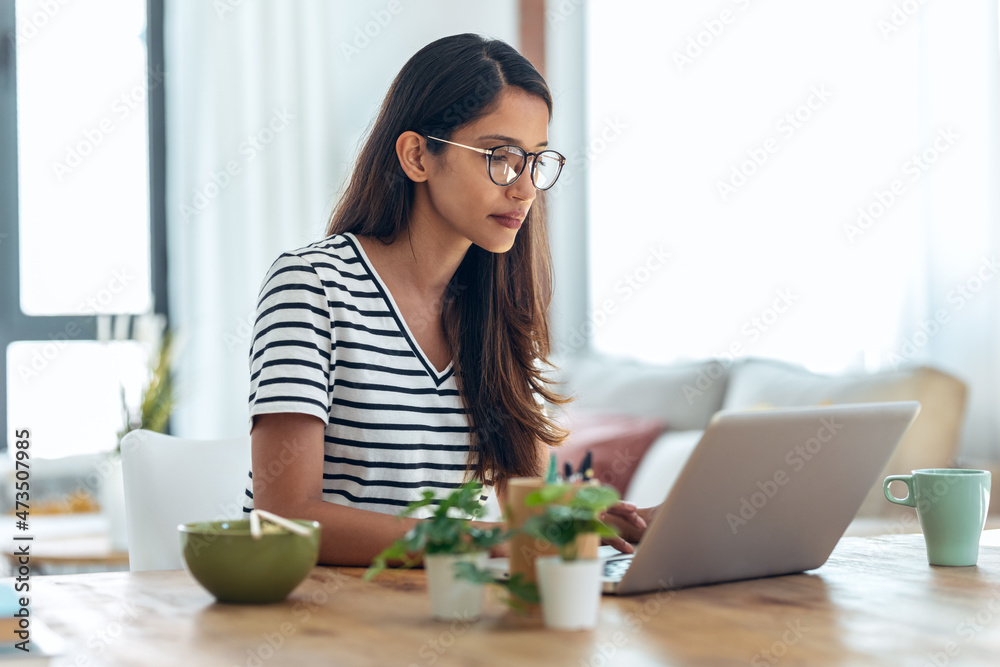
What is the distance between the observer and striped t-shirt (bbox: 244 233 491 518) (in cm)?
137

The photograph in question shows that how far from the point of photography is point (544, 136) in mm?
1505

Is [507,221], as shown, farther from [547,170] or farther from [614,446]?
[614,446]

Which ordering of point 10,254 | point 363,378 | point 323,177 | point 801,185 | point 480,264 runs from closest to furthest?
point 363,378
point 480,264
point 801,185
point 10,254
point 323,177

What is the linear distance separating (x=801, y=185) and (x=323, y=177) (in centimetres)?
215

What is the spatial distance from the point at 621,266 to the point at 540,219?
7.31 ft

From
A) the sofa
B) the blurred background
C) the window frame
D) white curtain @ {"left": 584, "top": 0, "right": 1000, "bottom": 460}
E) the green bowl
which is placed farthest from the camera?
the window frame

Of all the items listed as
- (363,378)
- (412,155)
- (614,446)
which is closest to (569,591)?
(363,378)

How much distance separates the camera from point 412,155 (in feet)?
5.06

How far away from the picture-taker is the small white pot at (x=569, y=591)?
0.80 metres

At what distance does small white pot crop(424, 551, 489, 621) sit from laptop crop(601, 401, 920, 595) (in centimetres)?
17

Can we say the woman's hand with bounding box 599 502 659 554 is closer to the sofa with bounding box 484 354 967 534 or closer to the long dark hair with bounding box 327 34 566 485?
the long dark hair with bounding box 327 34 566 485

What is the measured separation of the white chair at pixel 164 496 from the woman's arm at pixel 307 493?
10.2 inches

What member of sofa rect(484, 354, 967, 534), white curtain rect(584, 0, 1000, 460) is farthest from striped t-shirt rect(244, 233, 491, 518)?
white curtain rect(584, 0, 1000, 460)

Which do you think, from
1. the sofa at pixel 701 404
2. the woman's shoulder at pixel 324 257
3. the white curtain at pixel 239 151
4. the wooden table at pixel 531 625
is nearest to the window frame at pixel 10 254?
the white curtain at pixel 239 151
